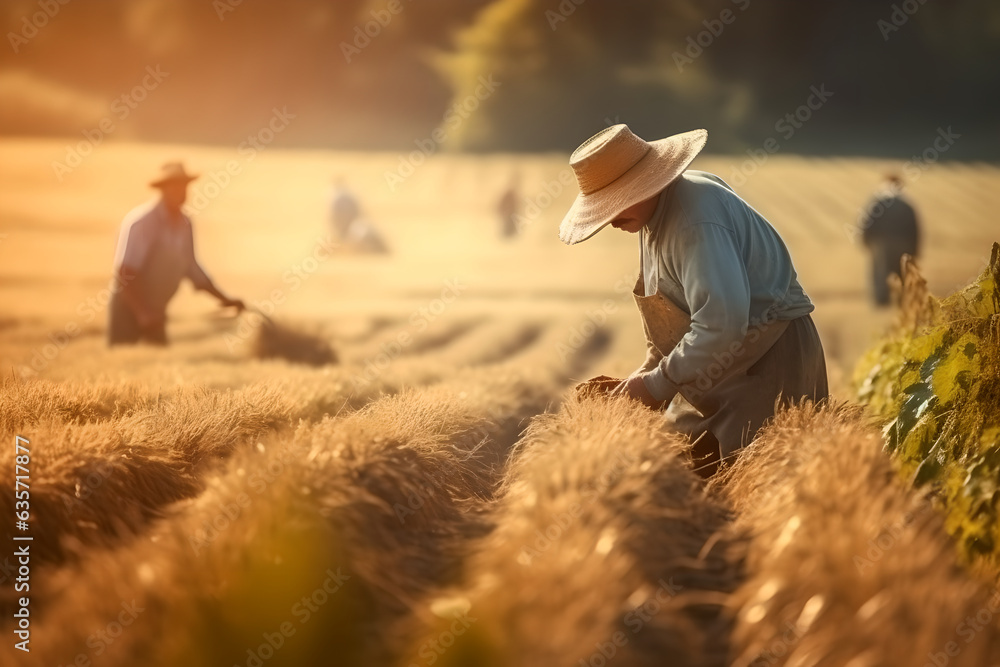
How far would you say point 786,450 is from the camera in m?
3.11

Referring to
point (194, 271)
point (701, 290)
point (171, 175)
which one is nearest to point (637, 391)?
point (701, 290)

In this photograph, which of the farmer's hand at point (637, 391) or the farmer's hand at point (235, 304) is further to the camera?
the farmer's hand at point (235, 304)

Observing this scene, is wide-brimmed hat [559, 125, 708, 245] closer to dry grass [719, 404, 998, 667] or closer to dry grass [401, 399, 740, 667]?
dry grass [401, 399, 740, 667]

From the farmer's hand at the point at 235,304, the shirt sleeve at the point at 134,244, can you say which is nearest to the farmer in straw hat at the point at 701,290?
the farmer's hand at the point at 235,304

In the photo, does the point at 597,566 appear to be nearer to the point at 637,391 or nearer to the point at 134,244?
the point at 637,391

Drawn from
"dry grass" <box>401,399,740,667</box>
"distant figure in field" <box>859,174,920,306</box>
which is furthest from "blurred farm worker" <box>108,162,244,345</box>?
"distant figure in field" <box>859,174,920,306</box>

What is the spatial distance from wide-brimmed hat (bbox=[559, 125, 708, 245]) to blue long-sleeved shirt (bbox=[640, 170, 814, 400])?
4.3 inches

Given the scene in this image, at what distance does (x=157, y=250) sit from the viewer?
7.13 m

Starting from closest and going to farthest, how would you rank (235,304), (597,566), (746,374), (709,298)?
1. (597,566)
2. (709,298)
3. (746,374)
4. (235,304)

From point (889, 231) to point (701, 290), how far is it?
423 inches

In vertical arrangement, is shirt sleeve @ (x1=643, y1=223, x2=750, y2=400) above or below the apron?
above

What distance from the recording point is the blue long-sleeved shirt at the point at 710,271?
3.34 m

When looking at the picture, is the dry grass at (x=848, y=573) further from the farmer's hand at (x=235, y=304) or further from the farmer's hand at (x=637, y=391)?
the farmer's hand at (x=235, y=304)

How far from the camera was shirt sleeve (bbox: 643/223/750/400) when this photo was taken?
3.33 metres
